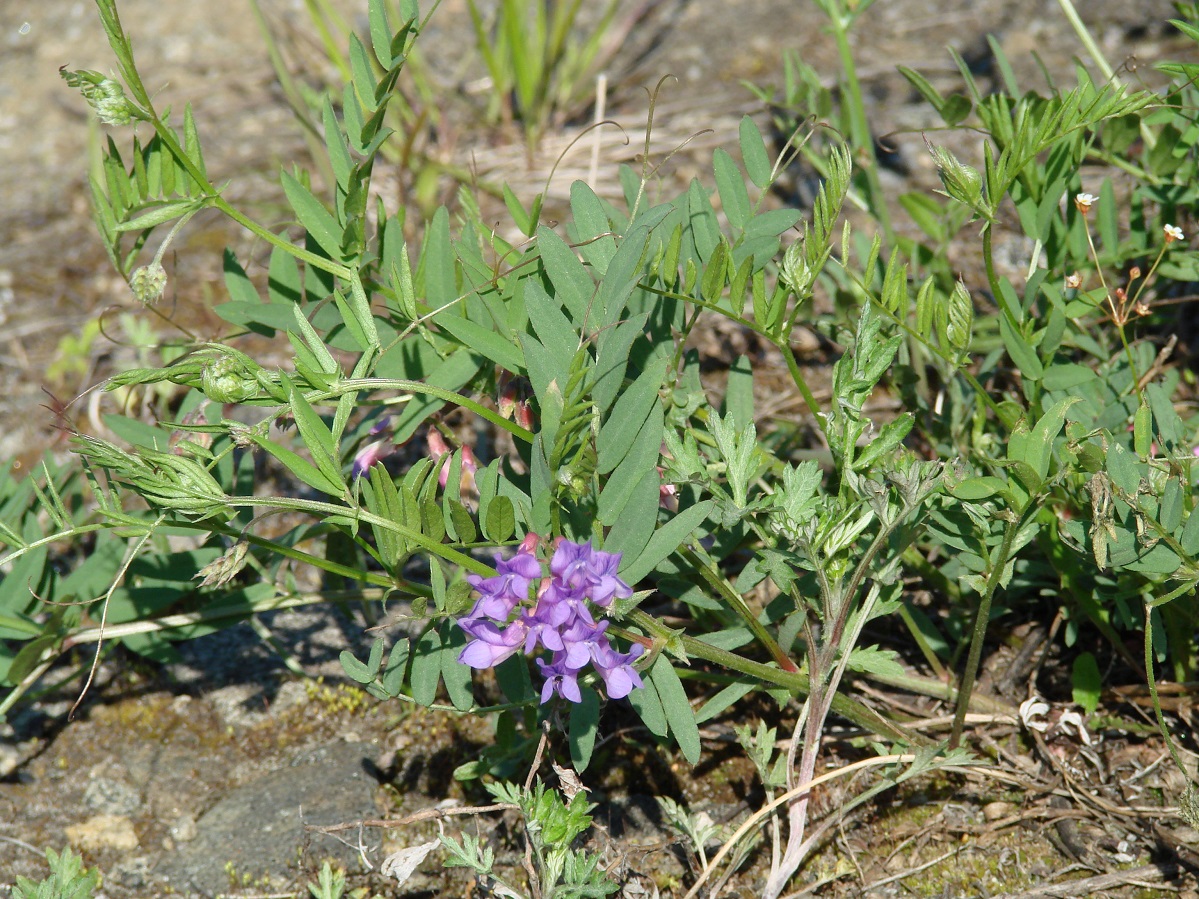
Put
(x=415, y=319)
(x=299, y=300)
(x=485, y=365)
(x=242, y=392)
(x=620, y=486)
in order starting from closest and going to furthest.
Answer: (x=242, y=392) → (x=620, y=486) → (x=415, y=319) → (x=485, y=365) → (x=299, y=300)

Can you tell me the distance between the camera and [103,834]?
5.57ft

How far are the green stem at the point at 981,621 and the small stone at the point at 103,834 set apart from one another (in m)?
1.28

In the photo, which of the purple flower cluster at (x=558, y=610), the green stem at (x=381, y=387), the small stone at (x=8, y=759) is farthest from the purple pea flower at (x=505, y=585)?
the small stone at (x=8, y=759)

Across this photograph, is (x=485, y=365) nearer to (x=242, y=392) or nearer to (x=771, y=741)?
(x=242, y=392)

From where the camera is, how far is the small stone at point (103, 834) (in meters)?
1.68

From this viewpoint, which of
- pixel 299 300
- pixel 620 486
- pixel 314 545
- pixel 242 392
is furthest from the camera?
pixel 314 545

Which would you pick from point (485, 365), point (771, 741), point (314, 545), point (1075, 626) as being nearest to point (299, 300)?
point (485, 365)

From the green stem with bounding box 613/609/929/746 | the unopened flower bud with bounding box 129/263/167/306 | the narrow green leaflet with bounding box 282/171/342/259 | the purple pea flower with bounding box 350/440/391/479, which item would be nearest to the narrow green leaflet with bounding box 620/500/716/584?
the green stem with bounding box 613/609/929/746

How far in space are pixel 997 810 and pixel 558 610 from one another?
2.88 ft

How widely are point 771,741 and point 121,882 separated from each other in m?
1.02

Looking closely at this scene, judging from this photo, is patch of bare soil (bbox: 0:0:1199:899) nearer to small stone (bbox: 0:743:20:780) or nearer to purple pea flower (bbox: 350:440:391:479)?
small stone (bbox: 0:743:20:780)

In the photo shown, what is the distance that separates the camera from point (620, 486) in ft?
4.25

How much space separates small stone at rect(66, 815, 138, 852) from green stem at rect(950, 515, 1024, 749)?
4.21 ft

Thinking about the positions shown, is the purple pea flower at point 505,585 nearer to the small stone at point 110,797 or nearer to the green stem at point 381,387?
the green stem at point 381,387
